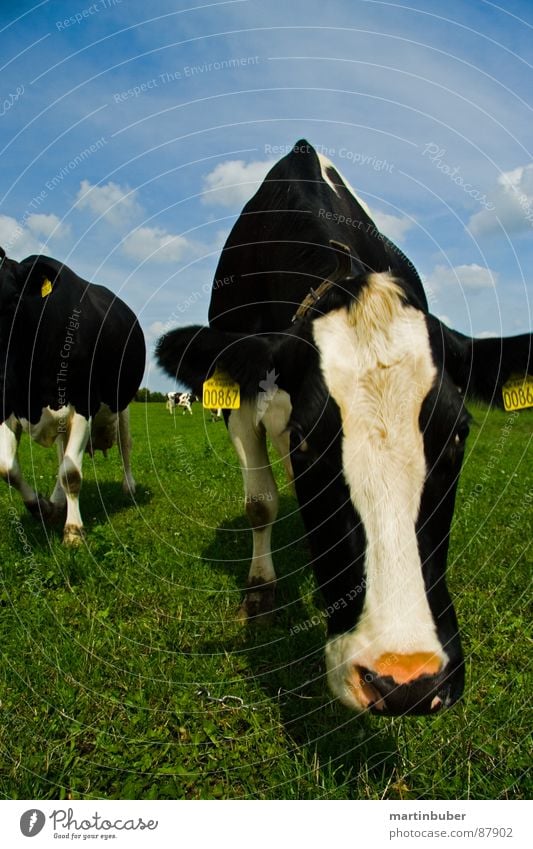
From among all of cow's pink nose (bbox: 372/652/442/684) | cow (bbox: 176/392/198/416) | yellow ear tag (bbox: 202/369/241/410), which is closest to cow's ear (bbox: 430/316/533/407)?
yellow ear tag (bbox: 202/369/241/410)

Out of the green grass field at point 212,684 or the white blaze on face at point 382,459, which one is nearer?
the white blaze on face at point 382,459

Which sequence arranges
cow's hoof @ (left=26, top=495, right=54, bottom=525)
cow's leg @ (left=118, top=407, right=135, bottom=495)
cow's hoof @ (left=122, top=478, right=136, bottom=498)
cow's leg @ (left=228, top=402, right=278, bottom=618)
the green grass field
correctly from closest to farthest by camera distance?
the green grass field, cow's leg @ (left=228, top=402, right=278, bottom=618), cow's hoof @ (left=26, top=495, right=54, bottom=525), cow's hoof @ (left=122, top=478, right=136, bottom=498), cow's leg @ (left=118, top=407, right=135, bottom=495)

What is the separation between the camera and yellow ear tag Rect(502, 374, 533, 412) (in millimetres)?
3363

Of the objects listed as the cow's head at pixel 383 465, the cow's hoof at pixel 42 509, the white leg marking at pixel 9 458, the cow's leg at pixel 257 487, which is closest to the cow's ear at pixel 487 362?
the cow's head at pixel 383 465

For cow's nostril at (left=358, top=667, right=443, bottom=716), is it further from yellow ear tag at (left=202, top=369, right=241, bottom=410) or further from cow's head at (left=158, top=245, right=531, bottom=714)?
yellow ear tag at (left=202, top=369, right=241, bottom=410)

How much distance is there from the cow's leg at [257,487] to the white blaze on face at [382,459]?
205cm

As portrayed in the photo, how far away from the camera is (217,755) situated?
319cm

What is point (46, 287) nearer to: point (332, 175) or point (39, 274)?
point (39, 274)

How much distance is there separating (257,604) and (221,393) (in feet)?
6.21

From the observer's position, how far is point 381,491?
2564 millimetres

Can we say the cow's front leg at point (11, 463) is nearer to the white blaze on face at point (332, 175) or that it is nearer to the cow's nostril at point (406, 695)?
the white blaze on face at point (332, 175)

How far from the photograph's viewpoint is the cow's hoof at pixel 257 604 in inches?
185

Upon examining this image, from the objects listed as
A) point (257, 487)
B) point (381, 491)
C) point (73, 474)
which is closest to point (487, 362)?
point (381, 491)

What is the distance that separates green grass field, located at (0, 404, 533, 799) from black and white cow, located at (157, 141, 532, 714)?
72 centimetres
